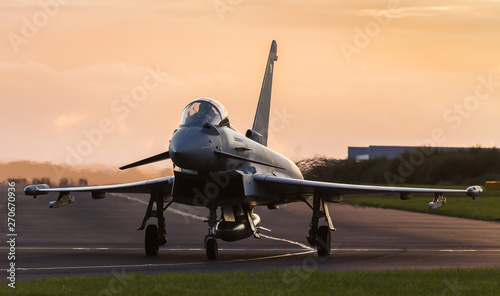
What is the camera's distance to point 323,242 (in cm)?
2023

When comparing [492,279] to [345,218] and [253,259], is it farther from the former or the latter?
[345,218]

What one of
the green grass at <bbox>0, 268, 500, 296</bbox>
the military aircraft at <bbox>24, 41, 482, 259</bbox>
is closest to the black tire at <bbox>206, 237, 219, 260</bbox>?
the military aircraft at <bbox>24, 41, 482, 259</bbox>

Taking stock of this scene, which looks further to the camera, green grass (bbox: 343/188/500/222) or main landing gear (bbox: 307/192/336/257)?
green grass (bbox: 343/188/500/222)

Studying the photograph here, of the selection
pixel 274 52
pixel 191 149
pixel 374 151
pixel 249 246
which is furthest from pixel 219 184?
pixel 374 151

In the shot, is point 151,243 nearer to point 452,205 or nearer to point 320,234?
point 320,234

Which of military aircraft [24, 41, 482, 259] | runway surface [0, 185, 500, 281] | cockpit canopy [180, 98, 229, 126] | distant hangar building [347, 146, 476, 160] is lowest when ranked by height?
runway surface [0, 185, 500, 281]

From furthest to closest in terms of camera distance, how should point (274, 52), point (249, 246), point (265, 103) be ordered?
point (274, 52)
point (265, 103)
point (249, 246)

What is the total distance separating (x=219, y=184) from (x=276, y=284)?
6.08 metres

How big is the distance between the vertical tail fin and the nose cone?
22.6ft

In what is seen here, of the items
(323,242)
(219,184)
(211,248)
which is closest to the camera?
(211,248)

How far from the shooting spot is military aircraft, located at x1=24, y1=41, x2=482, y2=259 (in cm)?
1792

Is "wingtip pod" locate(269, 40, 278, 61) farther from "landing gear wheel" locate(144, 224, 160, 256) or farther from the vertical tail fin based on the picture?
"landing gear wheel" locate(144, 224, 160, 256)

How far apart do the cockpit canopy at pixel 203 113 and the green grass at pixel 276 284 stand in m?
4.65

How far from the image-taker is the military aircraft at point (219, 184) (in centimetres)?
1792
